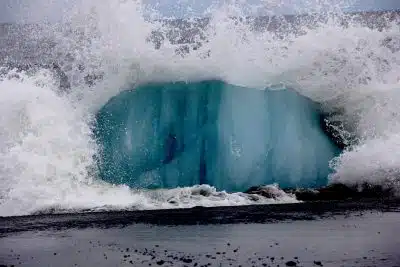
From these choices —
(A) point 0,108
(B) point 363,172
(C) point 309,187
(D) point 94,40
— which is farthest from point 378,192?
(A) point 0,108

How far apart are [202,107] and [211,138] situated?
0.77 meters

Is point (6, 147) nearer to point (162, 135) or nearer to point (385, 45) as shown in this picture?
point (162, 135)

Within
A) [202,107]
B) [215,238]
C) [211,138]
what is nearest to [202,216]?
[215,238]

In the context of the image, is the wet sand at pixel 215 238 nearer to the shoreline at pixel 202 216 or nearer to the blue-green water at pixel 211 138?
the shoreline at pixel 202 216

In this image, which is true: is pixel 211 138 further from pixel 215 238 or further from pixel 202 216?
pixel 215 238

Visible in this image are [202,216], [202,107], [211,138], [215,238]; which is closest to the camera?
[215,238]

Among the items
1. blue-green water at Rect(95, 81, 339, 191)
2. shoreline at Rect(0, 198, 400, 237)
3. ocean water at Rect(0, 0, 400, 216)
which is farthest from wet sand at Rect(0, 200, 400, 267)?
blue-green water at Rect(95, 81, 339, 191)

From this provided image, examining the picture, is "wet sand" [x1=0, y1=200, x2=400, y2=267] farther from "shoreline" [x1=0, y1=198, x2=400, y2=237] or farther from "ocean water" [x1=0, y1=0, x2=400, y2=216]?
"ocean water" [x1=0, y1=0, x2=400, y2=216]

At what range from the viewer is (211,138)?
10.3m

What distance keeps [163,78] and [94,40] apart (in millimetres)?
1781

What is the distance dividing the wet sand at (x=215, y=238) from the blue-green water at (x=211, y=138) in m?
2.86

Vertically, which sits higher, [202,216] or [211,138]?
[211,138]

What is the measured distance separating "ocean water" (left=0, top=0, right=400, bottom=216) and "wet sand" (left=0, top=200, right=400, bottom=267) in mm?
2613

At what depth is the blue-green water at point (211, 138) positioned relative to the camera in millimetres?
10117
